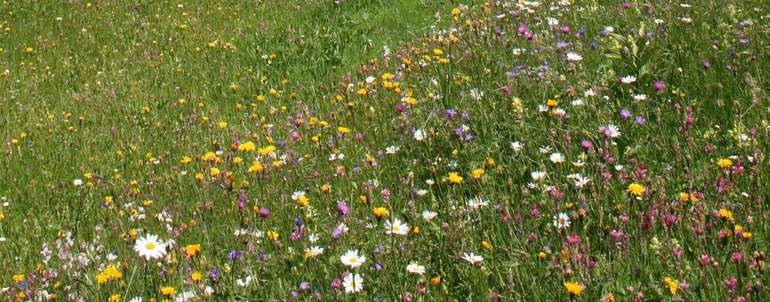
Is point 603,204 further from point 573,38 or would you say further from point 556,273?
point 573,38

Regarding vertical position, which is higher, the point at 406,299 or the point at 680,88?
the point at 680,88

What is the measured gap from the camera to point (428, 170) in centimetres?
364

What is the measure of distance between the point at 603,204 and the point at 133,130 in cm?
456

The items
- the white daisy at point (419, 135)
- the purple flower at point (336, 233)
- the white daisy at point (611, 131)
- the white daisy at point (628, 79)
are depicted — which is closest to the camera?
the purple flower at point (336, 233)

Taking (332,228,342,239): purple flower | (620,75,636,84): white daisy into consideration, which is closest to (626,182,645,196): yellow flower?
(332,228,342,239): purple flower

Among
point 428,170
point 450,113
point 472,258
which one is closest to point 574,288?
point 472,258

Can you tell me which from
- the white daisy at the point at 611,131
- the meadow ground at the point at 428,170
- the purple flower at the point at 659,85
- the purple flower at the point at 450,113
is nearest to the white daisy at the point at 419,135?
the meadow ground at the point at 428,170

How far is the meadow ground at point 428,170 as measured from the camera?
8.13ft

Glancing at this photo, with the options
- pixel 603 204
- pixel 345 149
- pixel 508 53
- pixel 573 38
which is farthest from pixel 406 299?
pixel 573 38

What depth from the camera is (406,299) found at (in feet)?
7.63

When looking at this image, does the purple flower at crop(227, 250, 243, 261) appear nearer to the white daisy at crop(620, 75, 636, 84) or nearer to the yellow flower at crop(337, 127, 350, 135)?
the yellow flower at crop(337, 127, 350, 135)

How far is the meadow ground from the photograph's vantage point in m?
2.48

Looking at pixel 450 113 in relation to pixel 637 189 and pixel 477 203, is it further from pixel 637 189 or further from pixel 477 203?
pixel 637 189

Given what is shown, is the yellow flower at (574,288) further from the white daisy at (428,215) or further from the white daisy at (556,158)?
the white daisy at (556,158)
